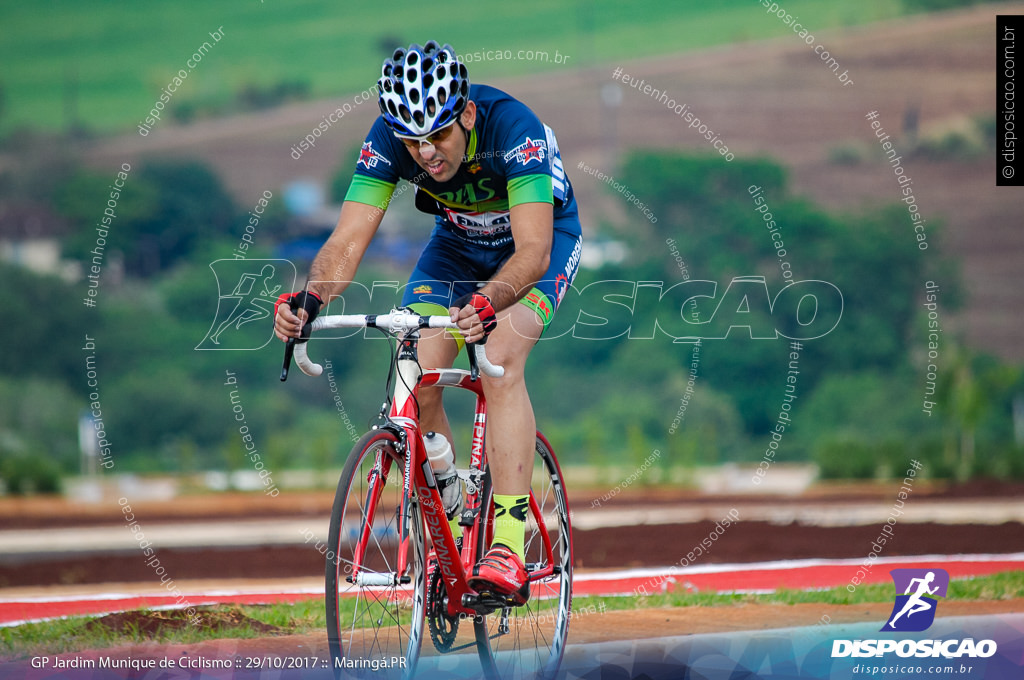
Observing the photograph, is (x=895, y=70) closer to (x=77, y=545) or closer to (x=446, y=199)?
(x=77, y=545)

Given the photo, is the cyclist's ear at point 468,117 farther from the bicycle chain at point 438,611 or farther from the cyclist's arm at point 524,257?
the bicycle chain at point 438,611

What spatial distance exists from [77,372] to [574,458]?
14646mm

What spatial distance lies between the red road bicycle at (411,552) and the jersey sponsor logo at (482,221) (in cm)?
64

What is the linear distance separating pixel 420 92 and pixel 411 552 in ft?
4.98

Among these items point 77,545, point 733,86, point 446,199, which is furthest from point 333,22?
point 446,199

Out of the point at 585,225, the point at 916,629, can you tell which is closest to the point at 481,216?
the point at 916,629

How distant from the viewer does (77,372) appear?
2667 centimetres

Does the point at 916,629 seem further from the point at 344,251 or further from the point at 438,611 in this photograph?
the point at 344,251

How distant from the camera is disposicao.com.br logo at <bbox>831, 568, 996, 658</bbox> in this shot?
4.00 meters

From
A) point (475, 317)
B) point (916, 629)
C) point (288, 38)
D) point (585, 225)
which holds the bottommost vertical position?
point (916, 629)

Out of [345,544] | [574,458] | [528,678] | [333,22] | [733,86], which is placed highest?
[333,22]

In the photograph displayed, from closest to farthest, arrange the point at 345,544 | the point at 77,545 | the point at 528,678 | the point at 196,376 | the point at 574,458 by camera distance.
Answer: the point at 345,544 < the point at 528,678 < the point at 77,545 < the point at 574,458 < the point at 196,376

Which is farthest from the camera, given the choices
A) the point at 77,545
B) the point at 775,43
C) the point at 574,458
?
the point at 775,43

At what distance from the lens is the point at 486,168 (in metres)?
3.97
